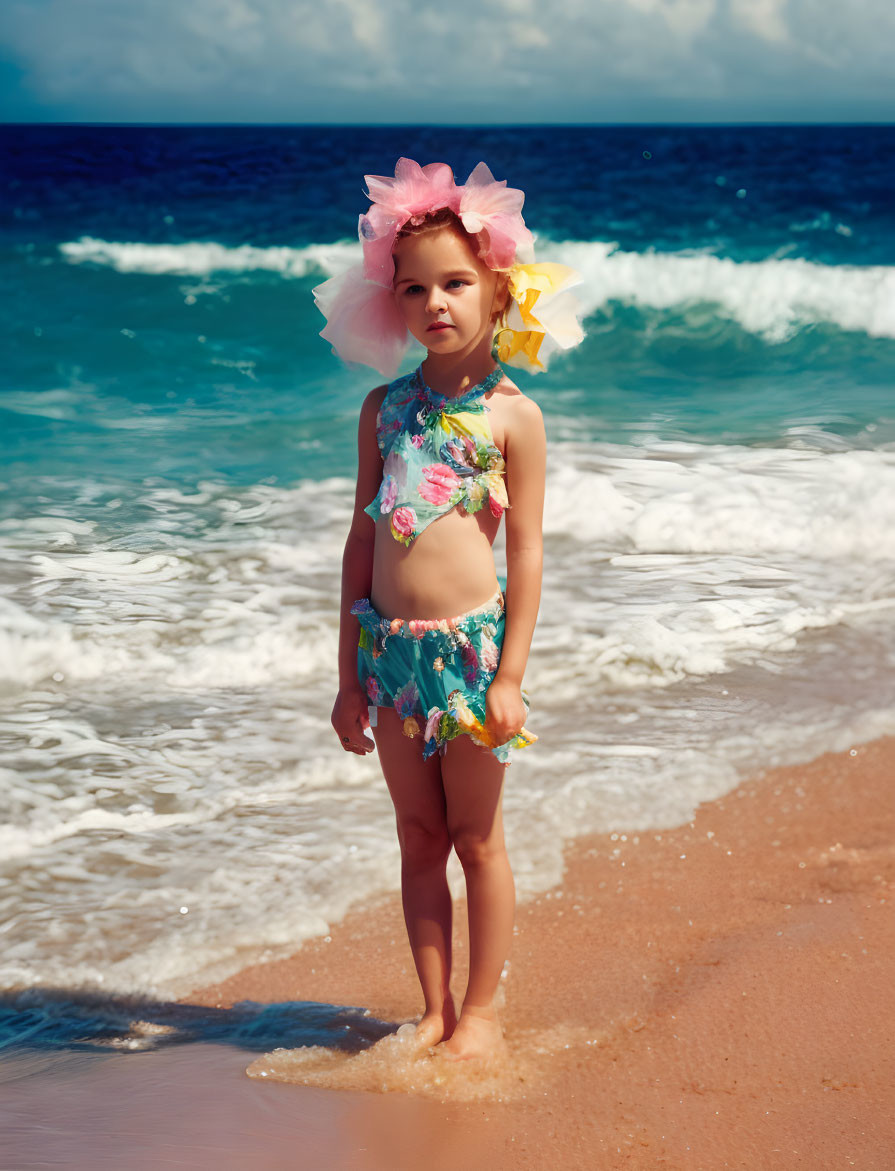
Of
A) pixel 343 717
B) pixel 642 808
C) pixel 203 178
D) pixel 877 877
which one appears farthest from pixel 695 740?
pixel 203 178

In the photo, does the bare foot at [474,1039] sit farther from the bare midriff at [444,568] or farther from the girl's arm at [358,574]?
the bare midriff at [444,568]

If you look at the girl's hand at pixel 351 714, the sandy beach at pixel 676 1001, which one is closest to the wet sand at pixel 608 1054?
the sandy beach at pixel 676 1001

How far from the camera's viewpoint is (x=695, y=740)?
399cm

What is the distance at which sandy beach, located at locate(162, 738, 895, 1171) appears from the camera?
6.89 ft

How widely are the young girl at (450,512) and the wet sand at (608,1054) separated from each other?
0.75ft

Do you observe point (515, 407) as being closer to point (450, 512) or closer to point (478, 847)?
point (450, 512)

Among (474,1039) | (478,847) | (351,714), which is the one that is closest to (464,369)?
(351,714)

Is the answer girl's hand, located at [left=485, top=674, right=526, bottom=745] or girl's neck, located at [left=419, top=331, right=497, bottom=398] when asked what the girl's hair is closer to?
girl's neck, located at [left=419, top=331, right=497, bottom=398]

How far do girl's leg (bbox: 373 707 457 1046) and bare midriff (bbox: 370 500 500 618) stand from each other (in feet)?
0.85

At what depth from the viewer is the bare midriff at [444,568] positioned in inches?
88.0

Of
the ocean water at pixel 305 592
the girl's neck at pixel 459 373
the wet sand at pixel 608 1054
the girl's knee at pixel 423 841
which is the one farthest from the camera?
the ocean water at pixel 305 592

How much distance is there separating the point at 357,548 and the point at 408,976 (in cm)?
119

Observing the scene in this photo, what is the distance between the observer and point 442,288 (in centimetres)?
217

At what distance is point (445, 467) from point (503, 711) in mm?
496
